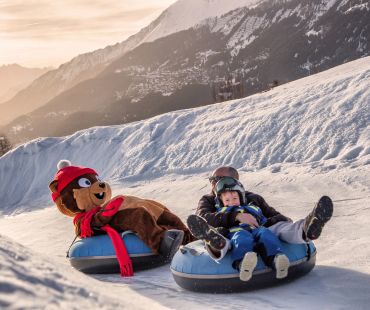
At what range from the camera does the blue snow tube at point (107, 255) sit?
513 cm

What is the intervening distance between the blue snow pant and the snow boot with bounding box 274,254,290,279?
99 mm

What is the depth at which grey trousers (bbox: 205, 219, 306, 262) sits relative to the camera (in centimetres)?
390

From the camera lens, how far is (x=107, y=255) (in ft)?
16.9

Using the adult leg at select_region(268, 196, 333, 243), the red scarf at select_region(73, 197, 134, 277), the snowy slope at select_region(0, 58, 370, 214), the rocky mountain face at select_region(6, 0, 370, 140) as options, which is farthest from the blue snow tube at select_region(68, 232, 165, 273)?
the rocky mountain face at select_region(6, 0, 370, 140)

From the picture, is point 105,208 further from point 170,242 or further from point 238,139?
point 238,139

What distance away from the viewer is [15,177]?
18.0 m

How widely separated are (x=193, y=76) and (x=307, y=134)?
567 ft

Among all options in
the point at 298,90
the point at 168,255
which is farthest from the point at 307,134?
the point at 168,255

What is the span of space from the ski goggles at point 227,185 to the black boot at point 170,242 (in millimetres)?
789

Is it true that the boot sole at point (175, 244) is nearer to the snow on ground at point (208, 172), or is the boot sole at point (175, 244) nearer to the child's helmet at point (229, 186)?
the snow on ground at point (208, 172)

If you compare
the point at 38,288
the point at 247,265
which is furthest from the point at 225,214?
the point at 38,288

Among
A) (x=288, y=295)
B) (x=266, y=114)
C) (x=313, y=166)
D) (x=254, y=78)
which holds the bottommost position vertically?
(x=288, y=295)

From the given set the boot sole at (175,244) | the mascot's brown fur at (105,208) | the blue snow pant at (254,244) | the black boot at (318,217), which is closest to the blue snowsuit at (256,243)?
the blue snow pant at (254,244)

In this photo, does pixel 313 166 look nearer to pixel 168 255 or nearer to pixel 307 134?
pixel 307 134
